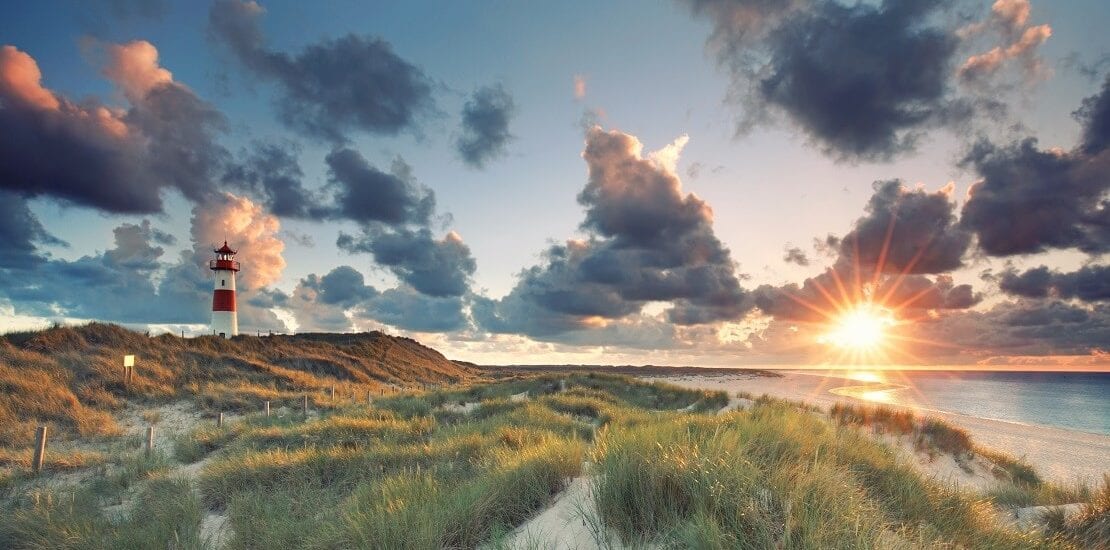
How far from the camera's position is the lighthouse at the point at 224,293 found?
39469 millimetres

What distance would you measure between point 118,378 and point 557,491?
74.3 ft

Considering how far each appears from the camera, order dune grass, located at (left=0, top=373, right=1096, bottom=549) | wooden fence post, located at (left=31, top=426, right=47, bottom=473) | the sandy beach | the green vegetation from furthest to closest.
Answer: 1. the sandy beach
2. wooden fence post, located at (left=31, top=426, right=47, bottom=473)
3. the green vegetation
4. dune grass, located at (left=0, top=373, right=1096, bottom=549)

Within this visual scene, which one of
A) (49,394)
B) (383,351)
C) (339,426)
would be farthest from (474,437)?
(383,351)

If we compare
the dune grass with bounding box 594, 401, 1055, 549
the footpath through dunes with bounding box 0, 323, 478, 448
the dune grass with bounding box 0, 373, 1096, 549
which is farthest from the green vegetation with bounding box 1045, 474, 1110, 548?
the footpath through dunes with bounding box 0, 323, 478, 448

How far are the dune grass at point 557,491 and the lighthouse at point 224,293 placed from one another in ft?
112

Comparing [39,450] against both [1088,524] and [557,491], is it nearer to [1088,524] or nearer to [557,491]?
[557,491]

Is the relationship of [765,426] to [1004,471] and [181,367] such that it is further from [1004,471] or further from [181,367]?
[181,367]

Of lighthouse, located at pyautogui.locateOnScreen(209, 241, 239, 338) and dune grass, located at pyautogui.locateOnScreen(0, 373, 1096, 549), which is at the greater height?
lighthouse, located at pyautogui.locateOnScreen(209, 241, 239, 338)

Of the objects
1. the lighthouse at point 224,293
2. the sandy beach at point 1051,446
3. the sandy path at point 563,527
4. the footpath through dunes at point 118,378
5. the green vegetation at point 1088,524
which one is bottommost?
the sandy beach at point 1051,446

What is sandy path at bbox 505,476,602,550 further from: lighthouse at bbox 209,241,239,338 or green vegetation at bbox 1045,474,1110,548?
lighthouse at bbox 209,241,239,338

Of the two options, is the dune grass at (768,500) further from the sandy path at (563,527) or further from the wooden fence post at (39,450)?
the wooden fence post at (39,450)

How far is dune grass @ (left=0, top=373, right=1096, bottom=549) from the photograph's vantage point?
332cm

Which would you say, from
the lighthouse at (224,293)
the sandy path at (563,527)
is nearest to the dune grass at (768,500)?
the sandy path at (563,527)

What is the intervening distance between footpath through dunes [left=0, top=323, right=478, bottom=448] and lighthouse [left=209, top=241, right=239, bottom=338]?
6.86 metres
